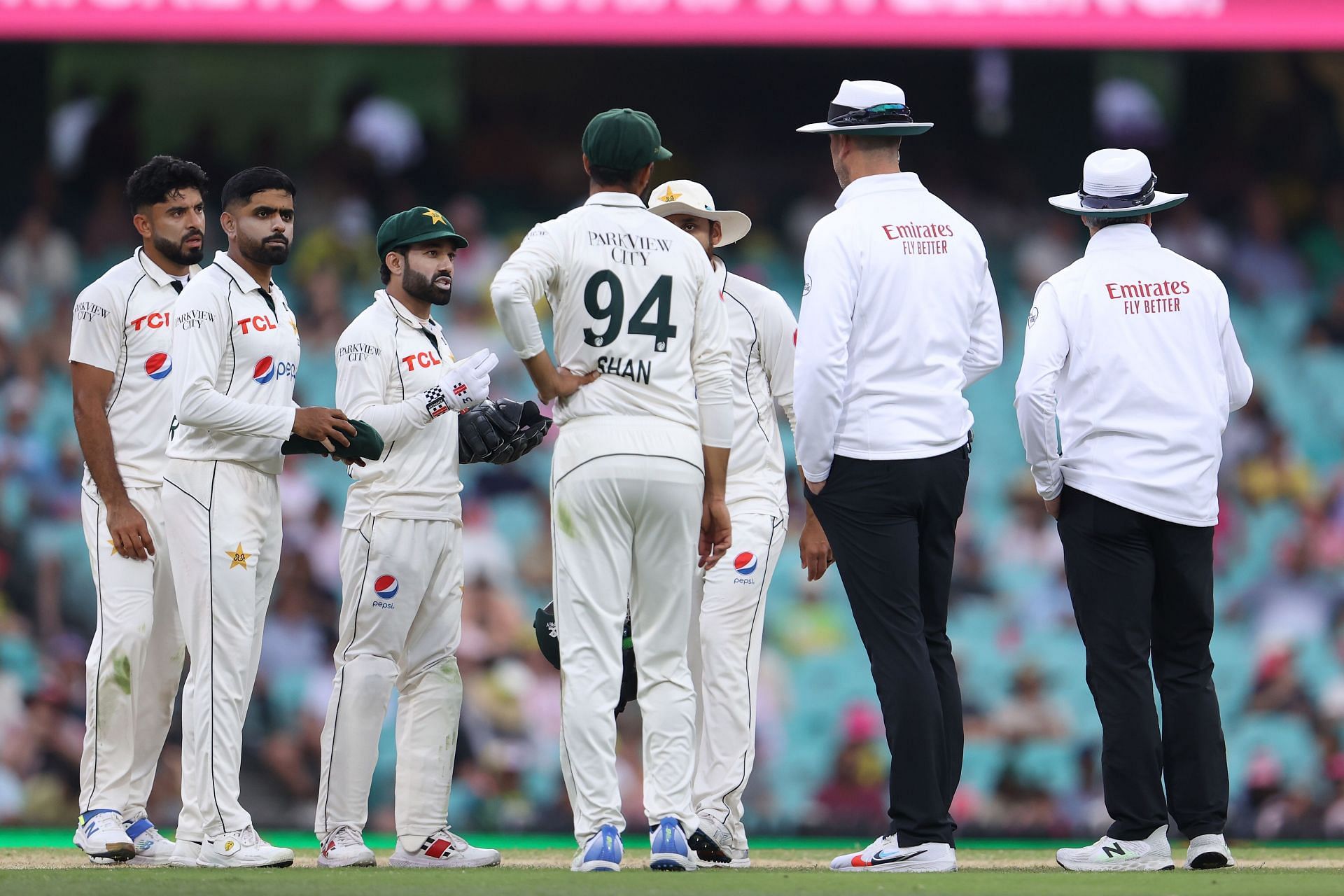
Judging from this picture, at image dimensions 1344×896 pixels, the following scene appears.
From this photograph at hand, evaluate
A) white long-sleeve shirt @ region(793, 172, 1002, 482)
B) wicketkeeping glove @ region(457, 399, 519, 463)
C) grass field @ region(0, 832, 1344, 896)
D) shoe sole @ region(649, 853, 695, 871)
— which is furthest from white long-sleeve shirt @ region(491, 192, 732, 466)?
grass field @ region(0, 832, 1344, 896)

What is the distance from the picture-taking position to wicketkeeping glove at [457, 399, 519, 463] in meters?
5.87

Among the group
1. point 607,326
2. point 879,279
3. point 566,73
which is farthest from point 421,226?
point 566,73

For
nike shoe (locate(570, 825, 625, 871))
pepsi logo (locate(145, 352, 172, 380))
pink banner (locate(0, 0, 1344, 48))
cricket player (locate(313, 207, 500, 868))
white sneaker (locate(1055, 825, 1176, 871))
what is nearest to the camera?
nike shoe (locate(570, 825, 625, 871))

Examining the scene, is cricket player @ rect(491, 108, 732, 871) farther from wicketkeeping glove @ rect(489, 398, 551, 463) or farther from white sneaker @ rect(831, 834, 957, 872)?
wicketkeeping glove @ rect(489, 398, 551, 463)

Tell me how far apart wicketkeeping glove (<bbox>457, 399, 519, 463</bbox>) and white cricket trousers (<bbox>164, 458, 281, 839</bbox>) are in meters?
0.76

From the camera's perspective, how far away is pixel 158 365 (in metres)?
6.05

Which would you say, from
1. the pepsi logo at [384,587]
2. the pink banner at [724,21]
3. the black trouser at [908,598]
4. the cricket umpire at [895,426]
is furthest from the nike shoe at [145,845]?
the pink banner at [724,21]

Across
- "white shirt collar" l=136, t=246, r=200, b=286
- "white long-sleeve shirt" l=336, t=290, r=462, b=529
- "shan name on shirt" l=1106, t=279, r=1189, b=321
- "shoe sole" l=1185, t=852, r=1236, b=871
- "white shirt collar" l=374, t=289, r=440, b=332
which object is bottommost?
"shoe sole" l=1185, t=852, r=1236, b=871

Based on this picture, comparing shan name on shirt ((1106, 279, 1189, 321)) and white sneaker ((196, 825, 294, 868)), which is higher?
shan name on shirt ((1106, 279, 1189, 321))

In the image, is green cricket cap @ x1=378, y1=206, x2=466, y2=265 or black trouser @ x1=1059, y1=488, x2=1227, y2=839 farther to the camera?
green cricket cap @ x1=378, y1=206, x2=466, y2=265

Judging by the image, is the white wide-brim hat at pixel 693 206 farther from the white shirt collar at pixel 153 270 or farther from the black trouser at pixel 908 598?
the white shirt collar at pixel 153 270

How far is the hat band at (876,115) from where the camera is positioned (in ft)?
17.3

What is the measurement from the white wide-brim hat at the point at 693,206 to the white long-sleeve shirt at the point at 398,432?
1025 millimetres

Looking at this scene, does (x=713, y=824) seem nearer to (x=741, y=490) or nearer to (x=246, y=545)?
(x=741, y=490)
